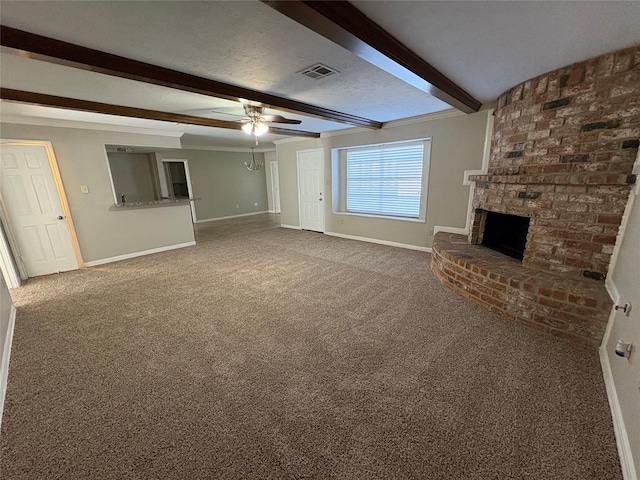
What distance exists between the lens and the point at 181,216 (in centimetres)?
523

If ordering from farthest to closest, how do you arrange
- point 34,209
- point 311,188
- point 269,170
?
point 269,170, point 311,188, point 34,209

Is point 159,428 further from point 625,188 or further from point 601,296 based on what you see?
point 625,188

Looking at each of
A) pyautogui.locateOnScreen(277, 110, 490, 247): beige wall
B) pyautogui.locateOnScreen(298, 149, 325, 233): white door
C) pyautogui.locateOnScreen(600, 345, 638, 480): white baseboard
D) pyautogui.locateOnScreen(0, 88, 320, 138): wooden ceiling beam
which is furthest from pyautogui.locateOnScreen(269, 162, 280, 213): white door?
pyautogui.locateOnScreen(600, 345, 638, 480): white baseboard

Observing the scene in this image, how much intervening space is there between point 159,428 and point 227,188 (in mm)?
7671

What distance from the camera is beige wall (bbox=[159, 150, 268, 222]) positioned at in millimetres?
7539

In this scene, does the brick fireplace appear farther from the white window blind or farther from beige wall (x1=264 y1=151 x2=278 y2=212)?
beige wall (x1=264 y1=151 x2=278 y2=212)

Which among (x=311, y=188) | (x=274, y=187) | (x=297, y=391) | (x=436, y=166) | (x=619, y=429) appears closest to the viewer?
(x=619, y=429)

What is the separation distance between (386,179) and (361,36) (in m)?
3.61

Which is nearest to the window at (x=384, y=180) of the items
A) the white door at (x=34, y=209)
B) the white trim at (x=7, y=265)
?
the white door at (x=34, y=209)

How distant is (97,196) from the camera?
4.21m

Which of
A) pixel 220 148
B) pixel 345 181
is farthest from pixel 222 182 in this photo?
pixel 345 181

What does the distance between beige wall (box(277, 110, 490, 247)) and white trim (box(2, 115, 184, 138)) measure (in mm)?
3157

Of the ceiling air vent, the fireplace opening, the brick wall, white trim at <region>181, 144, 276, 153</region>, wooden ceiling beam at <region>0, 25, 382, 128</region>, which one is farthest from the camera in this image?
white trim at <region>181, 144, 276, 153</region>

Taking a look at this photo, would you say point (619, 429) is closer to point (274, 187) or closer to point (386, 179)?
point (386, 179)
